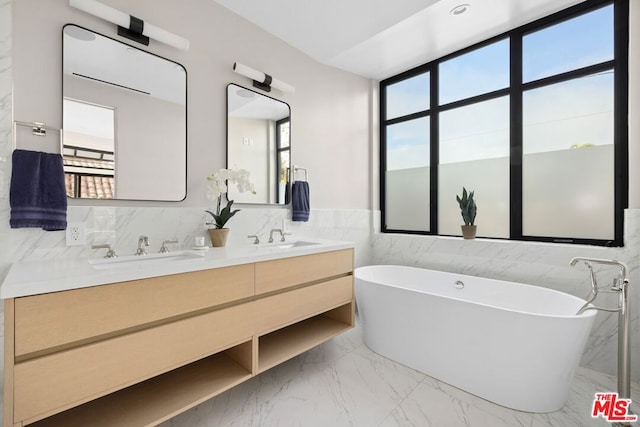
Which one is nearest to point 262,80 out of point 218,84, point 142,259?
point 218,84

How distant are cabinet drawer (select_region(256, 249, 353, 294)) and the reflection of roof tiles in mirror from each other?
1.22m

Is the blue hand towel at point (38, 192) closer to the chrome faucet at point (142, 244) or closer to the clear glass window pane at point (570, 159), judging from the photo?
the chrome faucet at point (142, 244)

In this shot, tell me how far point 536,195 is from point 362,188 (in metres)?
1.58

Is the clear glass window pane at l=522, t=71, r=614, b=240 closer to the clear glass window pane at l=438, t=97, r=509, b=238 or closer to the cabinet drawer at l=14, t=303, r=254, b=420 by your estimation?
the clear glass window pane at l=438, t=97, r=509, b=238

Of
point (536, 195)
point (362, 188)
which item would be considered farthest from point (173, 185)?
point (536, 195)

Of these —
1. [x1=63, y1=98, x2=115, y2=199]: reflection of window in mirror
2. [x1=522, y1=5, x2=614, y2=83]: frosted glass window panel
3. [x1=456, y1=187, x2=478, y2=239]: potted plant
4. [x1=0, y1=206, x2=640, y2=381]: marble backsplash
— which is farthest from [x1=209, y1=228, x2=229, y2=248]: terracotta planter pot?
[x1=522, y1=5, x2=614, y2=83]: frosted glass window panel

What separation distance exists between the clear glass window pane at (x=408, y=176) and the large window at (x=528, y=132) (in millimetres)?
12

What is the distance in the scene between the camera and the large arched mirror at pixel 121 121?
146 centimetres

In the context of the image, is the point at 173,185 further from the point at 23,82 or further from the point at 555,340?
the point at 555,340

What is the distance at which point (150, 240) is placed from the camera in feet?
5.47

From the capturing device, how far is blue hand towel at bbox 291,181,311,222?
2.43 meters

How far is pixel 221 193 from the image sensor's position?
1879mm

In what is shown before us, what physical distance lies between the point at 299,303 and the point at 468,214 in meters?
1.77

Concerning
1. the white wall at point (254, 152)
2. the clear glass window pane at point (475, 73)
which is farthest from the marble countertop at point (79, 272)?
Answer: the clear glass window pane at point (475, 73)
